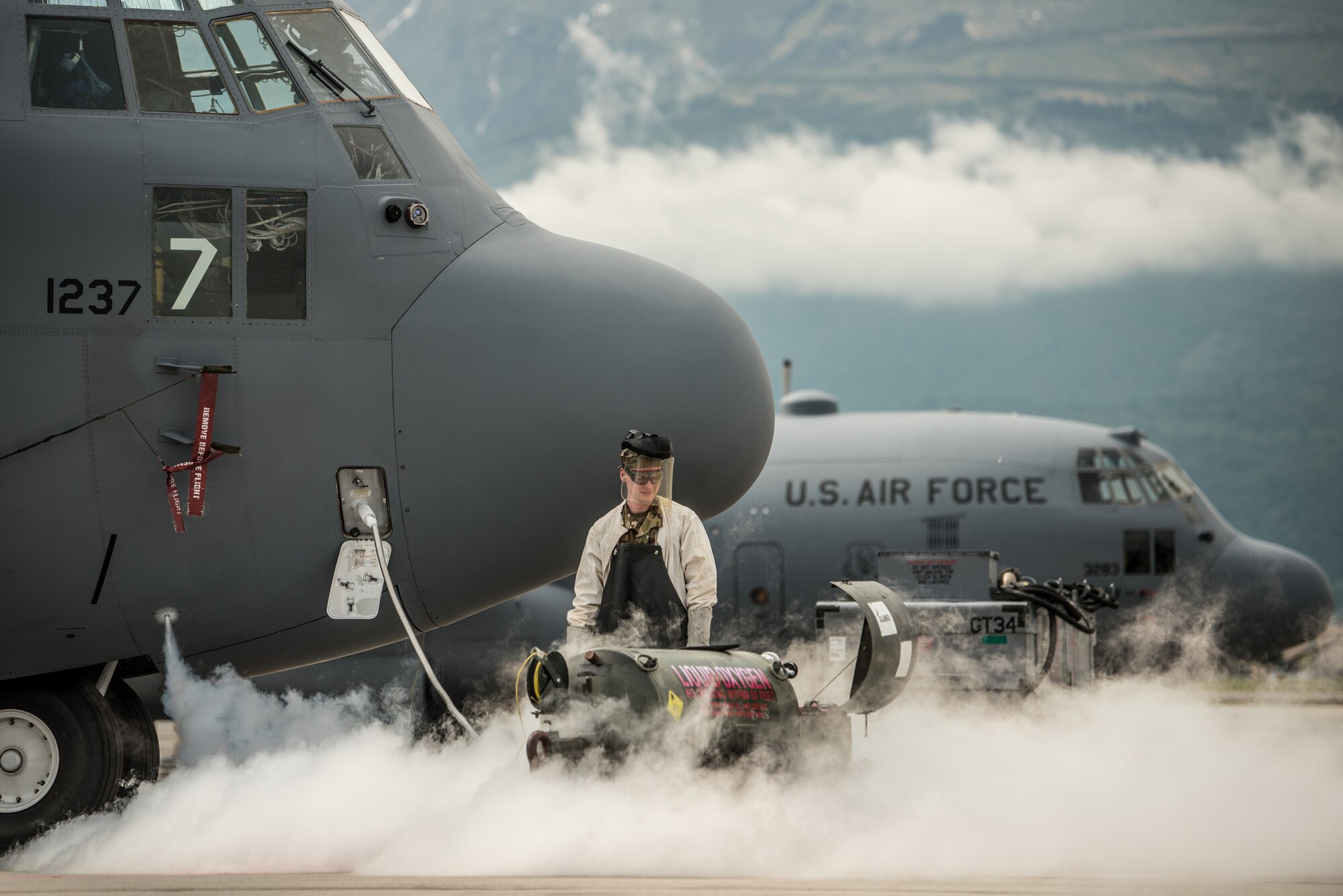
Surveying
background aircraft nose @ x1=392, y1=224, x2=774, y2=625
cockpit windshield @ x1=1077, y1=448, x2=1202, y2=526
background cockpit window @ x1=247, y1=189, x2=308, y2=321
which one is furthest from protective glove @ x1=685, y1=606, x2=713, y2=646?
cockpit windshield @ x1=1077, y1=448, x2=1202, y2=526

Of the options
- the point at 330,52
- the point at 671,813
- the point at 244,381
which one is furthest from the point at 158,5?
the point at 671,813

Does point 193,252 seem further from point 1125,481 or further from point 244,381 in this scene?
point 1125,481

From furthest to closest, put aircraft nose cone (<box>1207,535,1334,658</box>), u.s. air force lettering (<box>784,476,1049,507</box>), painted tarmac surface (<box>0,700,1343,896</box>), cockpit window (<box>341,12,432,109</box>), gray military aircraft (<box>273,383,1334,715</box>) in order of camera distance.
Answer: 1. aircraft nose cone (<box>1207,535,1334,658</box>)
2. u.s. air force lettering (<box>784,476,1049,507</box>)
3. gray military aircraft (<box>273,383,1334,715</box>)
4. cockpit window (<box>341,12,432,109</box>)
5. painted tarmac surface (<box>0,700,1343,896</box>)

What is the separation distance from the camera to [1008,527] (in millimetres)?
15641

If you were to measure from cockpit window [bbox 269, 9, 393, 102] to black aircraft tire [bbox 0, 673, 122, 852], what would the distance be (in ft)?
9.90

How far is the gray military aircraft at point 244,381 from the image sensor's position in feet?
22.7

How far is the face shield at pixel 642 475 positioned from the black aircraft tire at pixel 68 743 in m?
2.60

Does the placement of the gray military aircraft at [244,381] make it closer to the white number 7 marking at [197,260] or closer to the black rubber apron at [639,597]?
the white number 7 marking at [197,260]

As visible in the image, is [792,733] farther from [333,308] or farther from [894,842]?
[333,308]

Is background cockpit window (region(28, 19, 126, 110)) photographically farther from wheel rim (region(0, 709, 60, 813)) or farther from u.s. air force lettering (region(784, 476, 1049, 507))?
u.s. air force lettering (region(784, 476, 1049, 507))

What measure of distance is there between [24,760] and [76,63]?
3.19 m

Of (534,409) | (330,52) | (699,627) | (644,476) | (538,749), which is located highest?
(330,52)

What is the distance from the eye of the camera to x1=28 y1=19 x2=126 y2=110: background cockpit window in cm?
711

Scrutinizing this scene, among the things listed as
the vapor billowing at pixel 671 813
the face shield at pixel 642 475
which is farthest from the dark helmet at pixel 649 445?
the vapor billowing at pixel 671 813
